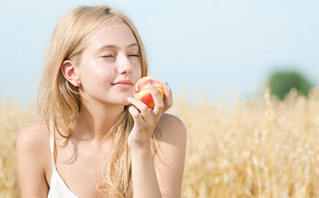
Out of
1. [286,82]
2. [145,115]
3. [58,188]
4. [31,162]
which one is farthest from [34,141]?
[286,82]

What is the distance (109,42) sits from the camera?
1.80m

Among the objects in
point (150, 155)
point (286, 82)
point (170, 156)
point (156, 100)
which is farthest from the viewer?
point (286, 82)

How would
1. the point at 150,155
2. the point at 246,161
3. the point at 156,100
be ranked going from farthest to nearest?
the point at 246,161 < the point at 150,155 < the point at 156,100

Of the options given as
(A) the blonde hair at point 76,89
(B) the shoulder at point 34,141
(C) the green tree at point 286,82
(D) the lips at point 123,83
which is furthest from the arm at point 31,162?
(C) the green tree at point 286,82

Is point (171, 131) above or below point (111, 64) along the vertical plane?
below

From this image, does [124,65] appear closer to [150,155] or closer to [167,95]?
[167,95]

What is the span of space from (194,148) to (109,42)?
153cm

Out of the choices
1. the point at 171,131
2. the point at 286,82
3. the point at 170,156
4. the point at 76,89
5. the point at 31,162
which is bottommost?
the point at 286,82

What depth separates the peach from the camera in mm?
1655

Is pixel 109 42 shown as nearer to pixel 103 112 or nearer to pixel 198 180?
pixel 103 112

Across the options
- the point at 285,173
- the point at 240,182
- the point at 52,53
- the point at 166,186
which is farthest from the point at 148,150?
the point at 240,182

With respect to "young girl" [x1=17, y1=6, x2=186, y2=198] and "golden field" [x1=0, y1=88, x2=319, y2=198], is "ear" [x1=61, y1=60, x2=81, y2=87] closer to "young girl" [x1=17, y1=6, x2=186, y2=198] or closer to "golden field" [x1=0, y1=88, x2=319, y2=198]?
"young girl" [x1=17, y1=6, x2=186, y2=198]

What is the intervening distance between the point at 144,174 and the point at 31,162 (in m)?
0.70

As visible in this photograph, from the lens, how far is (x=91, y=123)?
2.09m
